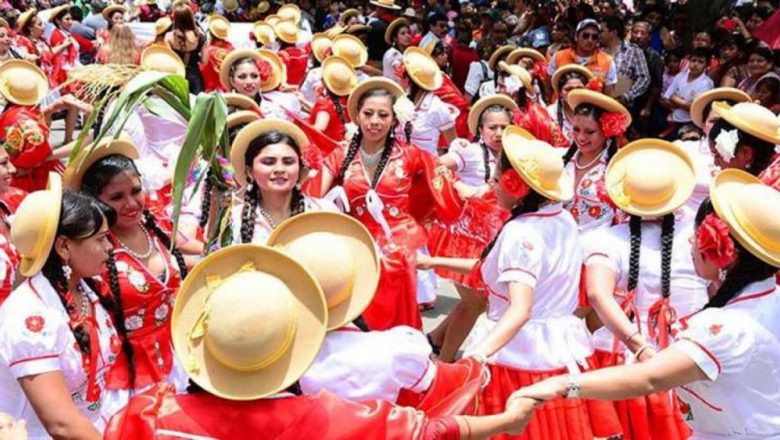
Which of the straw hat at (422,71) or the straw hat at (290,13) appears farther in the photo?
the straw hat at (290,13)

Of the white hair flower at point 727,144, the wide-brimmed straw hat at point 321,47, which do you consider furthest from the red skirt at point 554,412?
the wide-brimmed straw hat at point 321,47

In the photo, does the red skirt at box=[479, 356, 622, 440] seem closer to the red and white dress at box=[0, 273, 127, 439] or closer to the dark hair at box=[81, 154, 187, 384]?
the dark hair at box=[81, 154, 187, 384]

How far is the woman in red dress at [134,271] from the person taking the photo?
3178 millimetres

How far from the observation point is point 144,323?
3227mm

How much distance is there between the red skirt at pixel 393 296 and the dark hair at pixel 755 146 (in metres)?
1.75

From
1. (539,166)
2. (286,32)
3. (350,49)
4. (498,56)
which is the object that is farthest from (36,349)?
(286,32)

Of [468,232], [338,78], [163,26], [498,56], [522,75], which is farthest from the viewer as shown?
[163,26]

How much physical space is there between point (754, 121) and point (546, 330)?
5.92 feet

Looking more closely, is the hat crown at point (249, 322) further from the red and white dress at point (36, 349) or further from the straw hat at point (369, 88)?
the straw hat at point (369, 88)

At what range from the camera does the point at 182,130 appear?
5.88 metres

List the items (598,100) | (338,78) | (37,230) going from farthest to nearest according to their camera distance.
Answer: (338,78) < (598,100) < (37,230)

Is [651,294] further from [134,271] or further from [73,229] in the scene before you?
[73,229]

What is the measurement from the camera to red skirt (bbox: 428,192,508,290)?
495 centimetres

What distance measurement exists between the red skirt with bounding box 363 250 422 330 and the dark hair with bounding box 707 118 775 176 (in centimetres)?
175
